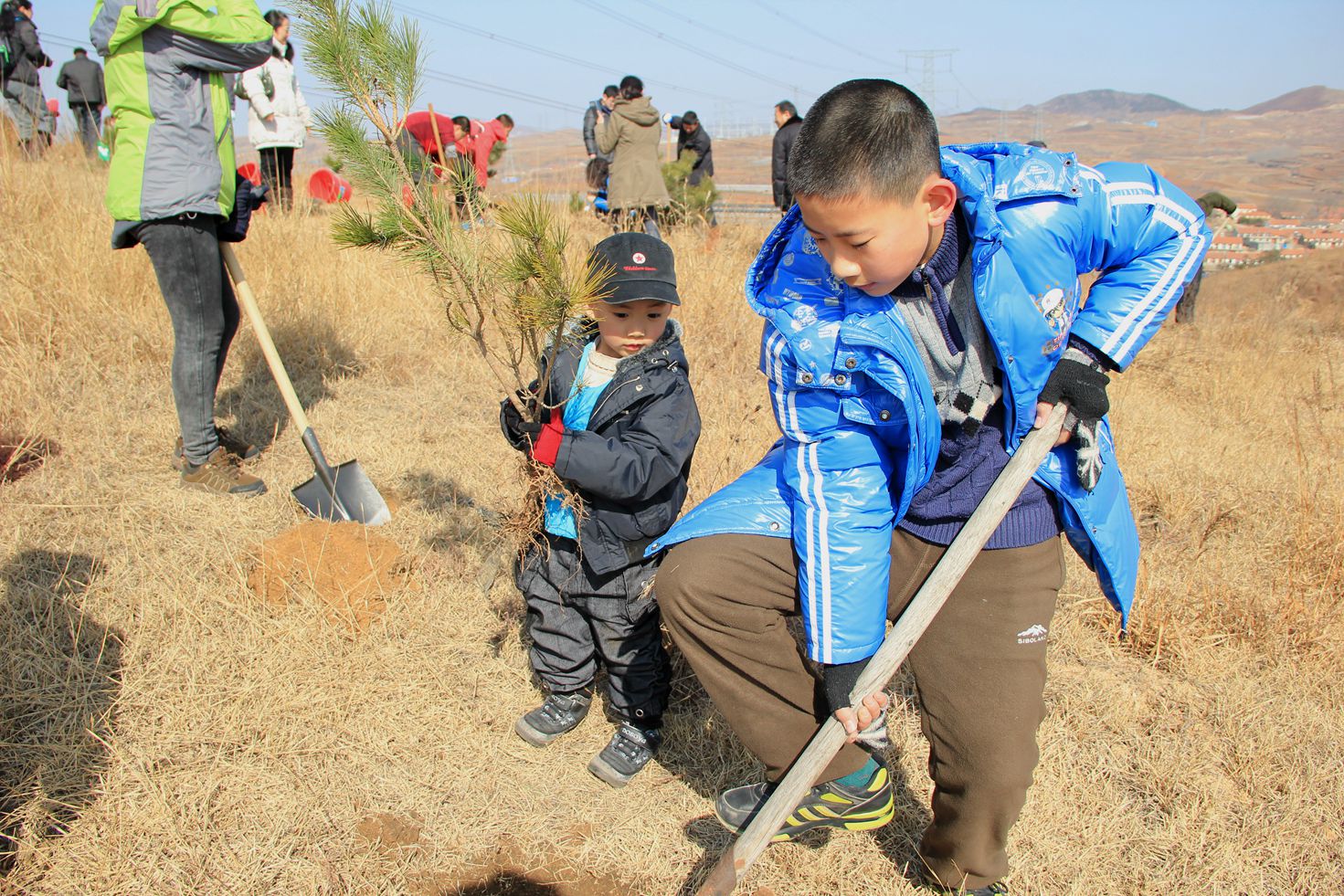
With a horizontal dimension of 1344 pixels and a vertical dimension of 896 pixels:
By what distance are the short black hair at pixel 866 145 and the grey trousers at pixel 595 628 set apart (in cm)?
122

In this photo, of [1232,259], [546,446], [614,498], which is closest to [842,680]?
[614,498]

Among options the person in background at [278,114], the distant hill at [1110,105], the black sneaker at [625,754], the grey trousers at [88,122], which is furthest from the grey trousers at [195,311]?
the distant hill at [1110,105]

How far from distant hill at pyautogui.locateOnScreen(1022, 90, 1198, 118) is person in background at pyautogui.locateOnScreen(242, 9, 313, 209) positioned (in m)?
119

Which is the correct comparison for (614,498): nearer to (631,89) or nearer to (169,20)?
(169,20)

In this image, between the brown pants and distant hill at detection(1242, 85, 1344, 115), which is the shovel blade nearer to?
the brown pants

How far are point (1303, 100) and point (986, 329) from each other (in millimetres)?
127631

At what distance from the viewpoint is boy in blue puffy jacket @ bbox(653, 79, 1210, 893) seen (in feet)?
5.08

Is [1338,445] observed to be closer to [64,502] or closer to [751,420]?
[751,420]

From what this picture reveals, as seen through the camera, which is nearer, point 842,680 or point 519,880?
point 842,680

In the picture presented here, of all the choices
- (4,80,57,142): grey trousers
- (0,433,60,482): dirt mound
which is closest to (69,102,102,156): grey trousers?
(4,80,57,142): grey trousers

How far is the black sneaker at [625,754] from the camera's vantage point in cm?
236

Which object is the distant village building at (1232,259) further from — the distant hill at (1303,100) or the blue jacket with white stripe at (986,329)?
the distant hill at (1303,100)

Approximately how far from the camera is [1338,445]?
465 centimetres

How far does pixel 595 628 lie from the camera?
241 centimetres
